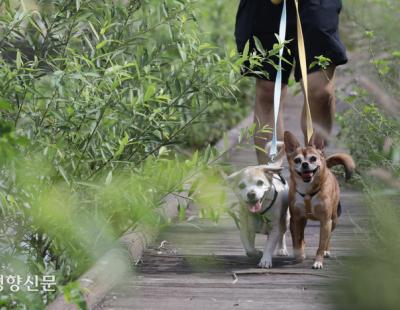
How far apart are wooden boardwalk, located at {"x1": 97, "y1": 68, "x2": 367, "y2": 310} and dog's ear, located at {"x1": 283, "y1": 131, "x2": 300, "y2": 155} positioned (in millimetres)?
607

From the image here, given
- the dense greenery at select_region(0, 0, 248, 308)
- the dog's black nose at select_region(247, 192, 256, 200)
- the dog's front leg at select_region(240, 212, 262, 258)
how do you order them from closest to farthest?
1. the dense greenery at select_region(0, 0, 248, 308)
2. the dog's black nose at select_region(247, 192, 256, 200)
3. the dog's front leg at select_region(240, 212, 262, 258)

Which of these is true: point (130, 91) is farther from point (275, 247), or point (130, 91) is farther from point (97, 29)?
point (275, 247)

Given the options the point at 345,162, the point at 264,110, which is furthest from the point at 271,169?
the point at 264,110

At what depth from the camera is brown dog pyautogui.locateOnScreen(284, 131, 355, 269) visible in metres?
6.55

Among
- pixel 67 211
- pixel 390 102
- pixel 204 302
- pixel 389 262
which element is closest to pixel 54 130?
pixel 67 211

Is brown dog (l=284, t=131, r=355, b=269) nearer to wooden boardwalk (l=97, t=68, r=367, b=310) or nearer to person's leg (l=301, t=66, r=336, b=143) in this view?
wooden boardwalk (l=97, t=68, r=367, b=310)

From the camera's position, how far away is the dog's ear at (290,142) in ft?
21.9

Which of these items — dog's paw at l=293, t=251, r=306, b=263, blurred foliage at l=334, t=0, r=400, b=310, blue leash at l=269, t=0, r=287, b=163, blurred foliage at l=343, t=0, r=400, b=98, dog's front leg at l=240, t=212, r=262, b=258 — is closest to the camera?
blurred foliage at l=334, t=0, r=400, b=310

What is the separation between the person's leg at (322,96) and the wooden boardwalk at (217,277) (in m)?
0.73

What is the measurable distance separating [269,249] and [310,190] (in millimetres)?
394

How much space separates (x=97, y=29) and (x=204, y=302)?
1.83m

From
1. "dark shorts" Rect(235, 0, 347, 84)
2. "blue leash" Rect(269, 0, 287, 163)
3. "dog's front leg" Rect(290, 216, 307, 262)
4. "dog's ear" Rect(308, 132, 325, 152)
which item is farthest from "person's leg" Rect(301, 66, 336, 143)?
"dog's front leg" Rect(290, 216, 307, 262)

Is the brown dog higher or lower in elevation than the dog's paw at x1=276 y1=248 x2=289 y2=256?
higher

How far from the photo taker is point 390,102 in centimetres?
567
